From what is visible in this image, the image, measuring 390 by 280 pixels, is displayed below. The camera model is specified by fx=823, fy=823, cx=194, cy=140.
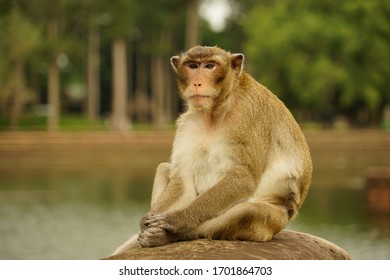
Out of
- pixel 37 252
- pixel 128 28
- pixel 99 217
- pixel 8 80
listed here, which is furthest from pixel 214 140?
pixel 128 28

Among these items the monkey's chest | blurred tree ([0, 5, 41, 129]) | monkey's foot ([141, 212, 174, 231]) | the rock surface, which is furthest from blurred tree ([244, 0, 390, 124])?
monkey's foot ([141, 212, 174, 231])

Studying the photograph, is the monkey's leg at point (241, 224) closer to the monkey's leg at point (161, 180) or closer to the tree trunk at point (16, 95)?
the monkey's leg at point (161, 180)

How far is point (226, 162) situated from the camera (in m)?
5.15

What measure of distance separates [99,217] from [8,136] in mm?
17324

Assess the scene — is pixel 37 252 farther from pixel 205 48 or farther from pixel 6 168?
pixel 6 168

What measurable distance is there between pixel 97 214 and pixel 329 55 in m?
31.5

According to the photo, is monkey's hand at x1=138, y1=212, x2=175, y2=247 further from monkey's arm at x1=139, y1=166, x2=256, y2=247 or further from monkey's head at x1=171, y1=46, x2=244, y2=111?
monkey's head at x1=171, y1=46, x2=244, y2=111

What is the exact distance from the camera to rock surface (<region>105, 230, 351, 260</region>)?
4703 mm

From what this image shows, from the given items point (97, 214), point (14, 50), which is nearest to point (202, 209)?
point (97, 214)

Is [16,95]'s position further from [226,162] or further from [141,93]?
[226,162]

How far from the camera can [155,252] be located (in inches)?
189

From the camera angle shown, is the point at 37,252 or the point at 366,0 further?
the point at 366,0

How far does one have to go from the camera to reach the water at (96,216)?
16.1 meters

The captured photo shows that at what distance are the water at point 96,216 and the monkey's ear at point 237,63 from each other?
9600 millimetres
